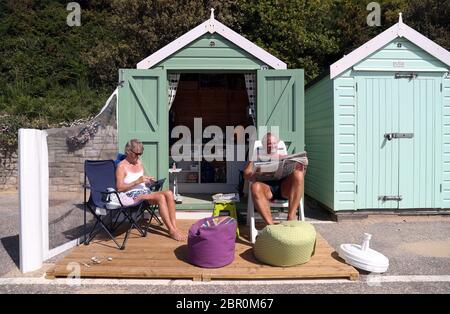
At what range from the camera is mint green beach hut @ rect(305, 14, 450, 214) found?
4914mm

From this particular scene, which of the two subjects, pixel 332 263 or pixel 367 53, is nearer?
pixel 332 263

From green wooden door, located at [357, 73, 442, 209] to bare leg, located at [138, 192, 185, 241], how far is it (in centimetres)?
247

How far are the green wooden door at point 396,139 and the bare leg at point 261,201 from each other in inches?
69.4

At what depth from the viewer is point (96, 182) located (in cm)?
368

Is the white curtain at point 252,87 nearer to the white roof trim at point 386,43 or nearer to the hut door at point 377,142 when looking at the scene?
the white roof trim at point 386,43

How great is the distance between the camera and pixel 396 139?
4.95 m

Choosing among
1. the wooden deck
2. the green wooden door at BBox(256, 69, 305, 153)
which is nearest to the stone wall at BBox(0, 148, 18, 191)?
the wooden deck

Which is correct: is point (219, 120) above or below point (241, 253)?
above

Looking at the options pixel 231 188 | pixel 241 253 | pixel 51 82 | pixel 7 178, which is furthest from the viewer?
pixel 51 82

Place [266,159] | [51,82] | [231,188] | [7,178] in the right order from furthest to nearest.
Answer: [51,82]
[7,178]
[231,188]
[266,159]

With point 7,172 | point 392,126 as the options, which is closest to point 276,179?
point 392,126

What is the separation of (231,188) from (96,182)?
10.2 ft
